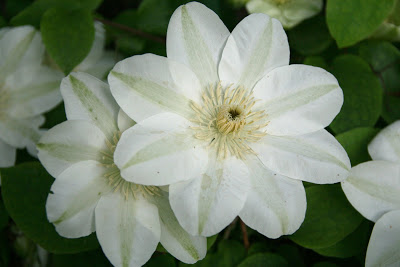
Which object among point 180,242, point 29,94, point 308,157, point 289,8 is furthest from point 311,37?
point 29,94

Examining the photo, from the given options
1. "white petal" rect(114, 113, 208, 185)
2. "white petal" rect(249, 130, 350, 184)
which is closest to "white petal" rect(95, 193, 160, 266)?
"white petal" rect(114, 113, 208, 185)

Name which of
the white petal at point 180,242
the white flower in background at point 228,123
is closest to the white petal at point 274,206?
the white flower in background at point 228,123

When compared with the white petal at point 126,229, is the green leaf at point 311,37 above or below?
above

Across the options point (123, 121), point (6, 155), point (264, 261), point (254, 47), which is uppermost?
point (254, 47)

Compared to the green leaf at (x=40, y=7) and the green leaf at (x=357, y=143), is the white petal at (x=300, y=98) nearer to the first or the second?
the green leaf at (x=357, y=143)

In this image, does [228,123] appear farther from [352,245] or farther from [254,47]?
[352,245]

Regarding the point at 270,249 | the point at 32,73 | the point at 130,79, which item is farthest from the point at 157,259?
the point at 32,73

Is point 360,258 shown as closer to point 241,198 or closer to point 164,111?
point 241,198

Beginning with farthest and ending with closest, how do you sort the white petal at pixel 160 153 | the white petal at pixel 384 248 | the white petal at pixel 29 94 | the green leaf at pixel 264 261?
the white petal at pixel 29 94, the green leaf at pixel 264 261, the white petal at pixel 384 248, the white petal at pixel 160 153
